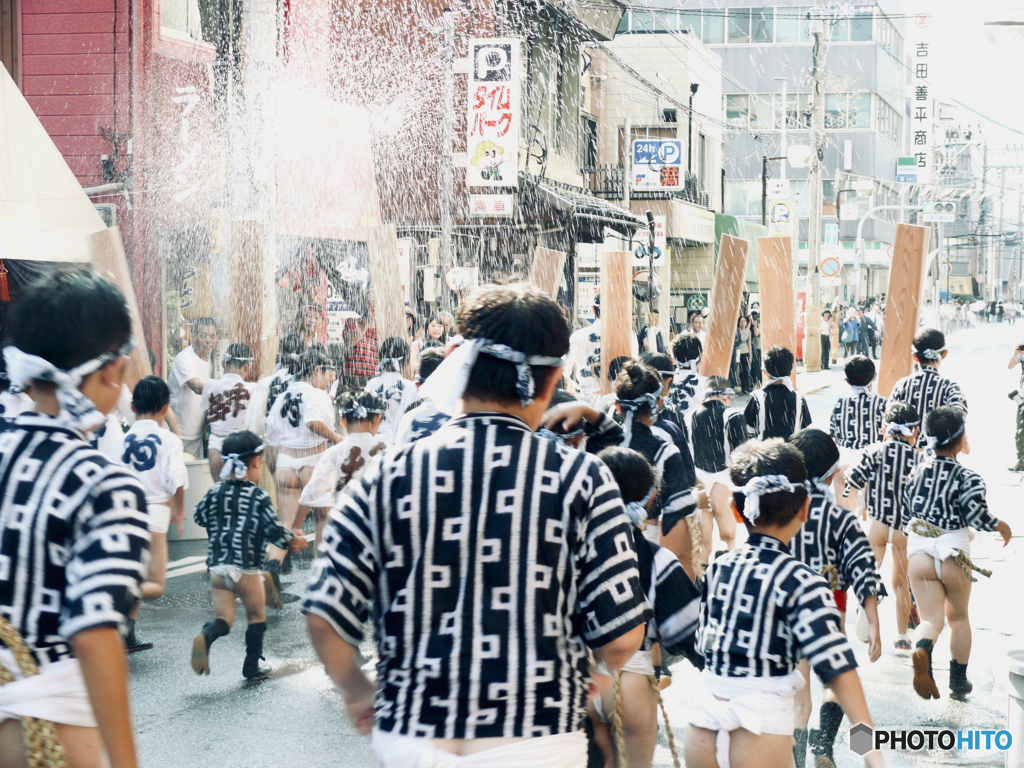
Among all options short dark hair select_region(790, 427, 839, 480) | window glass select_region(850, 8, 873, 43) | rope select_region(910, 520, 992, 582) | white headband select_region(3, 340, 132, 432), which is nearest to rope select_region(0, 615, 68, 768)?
white headband select_region(3, 340, 132, 432)

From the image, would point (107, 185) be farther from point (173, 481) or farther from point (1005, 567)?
point (1005, 567)

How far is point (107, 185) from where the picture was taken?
505 inches

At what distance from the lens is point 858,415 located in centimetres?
791

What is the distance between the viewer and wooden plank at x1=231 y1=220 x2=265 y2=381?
887cm

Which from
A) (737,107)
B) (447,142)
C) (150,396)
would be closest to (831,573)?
(150,396)

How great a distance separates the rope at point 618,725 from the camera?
354 centimetres

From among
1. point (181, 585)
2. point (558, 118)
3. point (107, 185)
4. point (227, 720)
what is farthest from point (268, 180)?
point (558, 118)

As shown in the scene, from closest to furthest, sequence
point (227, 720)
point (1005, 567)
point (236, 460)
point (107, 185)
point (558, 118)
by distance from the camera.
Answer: point (227, 720), point (236, 460), point (1005, 567), point (107, 185), point (558, 118)

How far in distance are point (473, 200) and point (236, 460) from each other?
42.3 ft

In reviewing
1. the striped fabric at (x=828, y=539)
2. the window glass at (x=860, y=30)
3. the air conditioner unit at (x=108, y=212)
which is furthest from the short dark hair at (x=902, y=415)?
the window glass at (x=860, y=30)

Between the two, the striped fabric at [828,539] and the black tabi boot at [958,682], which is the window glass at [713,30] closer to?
the black tabi boot at [958,682]

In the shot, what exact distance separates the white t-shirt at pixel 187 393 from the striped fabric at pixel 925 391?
18.7 feet

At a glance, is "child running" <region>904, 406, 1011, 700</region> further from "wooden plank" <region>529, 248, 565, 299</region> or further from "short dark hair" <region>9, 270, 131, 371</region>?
"short dark hair" <region>9, 270, 131, 371</region>

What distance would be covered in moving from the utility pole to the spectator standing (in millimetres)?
21959
